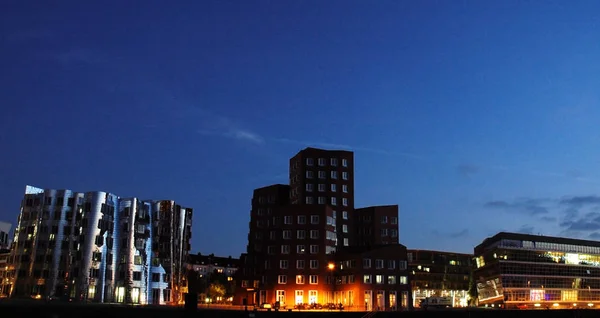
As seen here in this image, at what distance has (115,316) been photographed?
180 ft

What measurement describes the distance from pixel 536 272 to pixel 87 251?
12170 centimetres

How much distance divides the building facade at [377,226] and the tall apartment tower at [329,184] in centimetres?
910

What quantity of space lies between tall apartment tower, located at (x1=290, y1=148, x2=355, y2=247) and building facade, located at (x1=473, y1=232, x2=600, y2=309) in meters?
58.0

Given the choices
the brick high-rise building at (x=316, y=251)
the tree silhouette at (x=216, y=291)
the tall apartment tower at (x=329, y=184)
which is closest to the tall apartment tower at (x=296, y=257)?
the brick high-rise building at (x=316, y=251)

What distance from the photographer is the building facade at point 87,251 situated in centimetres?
11469

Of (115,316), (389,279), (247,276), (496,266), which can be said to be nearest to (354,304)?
(389,279)

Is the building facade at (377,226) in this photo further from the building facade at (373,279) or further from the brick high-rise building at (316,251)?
the building facade at (373,279)

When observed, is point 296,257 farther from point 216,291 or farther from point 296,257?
point 216,291

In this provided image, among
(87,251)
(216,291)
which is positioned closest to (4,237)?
(216,291)

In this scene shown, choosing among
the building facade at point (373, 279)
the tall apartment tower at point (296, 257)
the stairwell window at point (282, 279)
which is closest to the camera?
the building facade at point (373, 279)

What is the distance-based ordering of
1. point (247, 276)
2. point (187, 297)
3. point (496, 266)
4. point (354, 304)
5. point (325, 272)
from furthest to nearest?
point (496, 266) → point (247, 276) → point (325, 272) → point (354, 304) → point (187, 297)

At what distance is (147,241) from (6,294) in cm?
2808

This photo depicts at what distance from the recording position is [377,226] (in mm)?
142500

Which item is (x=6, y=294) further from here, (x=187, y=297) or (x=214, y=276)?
(x=187, y=297)
